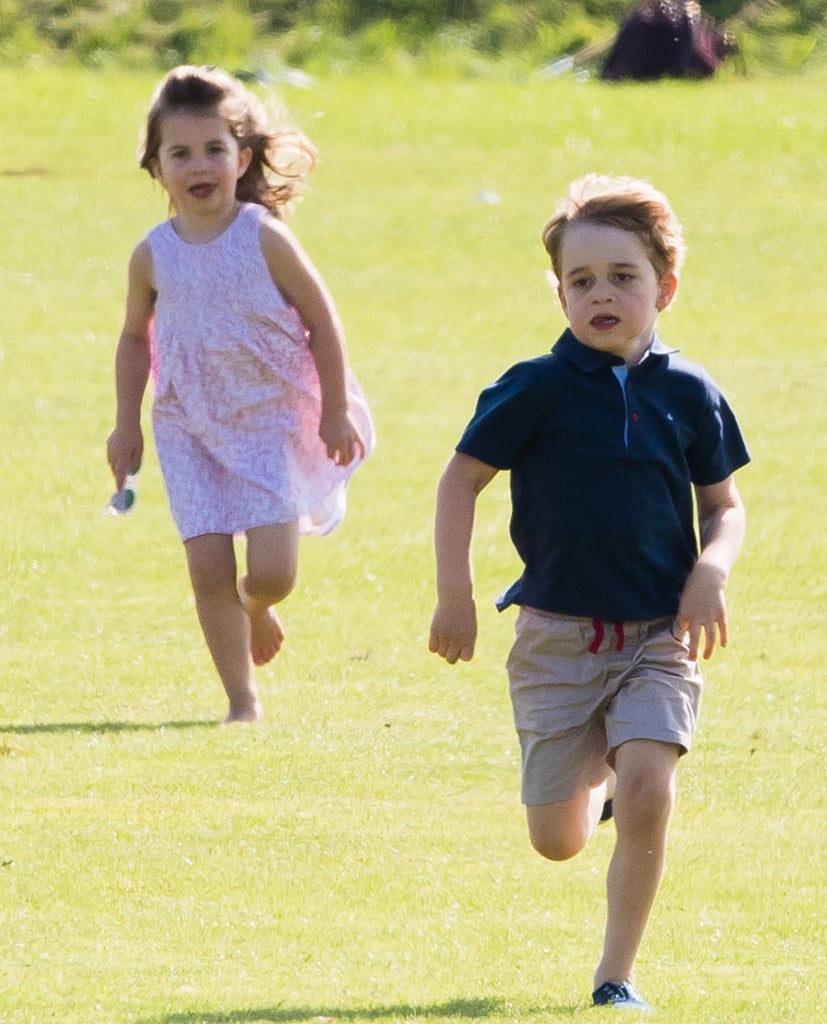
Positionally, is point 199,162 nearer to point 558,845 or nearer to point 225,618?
point 225,618

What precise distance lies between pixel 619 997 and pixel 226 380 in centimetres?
279

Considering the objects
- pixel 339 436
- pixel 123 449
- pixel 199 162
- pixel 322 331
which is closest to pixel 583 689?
pixel 339 436

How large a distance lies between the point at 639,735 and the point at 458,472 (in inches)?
24.6

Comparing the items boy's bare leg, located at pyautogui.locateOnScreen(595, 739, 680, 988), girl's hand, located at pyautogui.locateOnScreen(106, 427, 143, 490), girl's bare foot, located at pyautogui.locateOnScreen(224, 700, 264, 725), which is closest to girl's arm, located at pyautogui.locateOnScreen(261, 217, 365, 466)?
girl's hand, located at pyautogui.locateOnScreen(106, 427, 143, 490)

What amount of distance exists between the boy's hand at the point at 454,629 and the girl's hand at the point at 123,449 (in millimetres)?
2335

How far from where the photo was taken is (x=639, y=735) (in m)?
4.32

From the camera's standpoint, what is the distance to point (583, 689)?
448 cm

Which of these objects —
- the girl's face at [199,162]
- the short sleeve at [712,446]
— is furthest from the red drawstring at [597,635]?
the girl's face at [199,162]

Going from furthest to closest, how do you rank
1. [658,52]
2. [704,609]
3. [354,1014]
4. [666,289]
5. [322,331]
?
[658,52], [322,331], [666,289], [704,609], [354,1014]

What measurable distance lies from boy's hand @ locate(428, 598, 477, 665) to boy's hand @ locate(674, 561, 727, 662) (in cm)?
40

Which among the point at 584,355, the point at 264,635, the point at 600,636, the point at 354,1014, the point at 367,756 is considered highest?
the point at 584,355

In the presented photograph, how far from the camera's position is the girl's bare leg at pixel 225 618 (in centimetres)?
650

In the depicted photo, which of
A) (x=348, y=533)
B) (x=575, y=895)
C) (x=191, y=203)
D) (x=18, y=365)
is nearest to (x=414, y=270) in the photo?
(x=18, y=365)

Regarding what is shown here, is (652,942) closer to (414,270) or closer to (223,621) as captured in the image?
(223,621)
